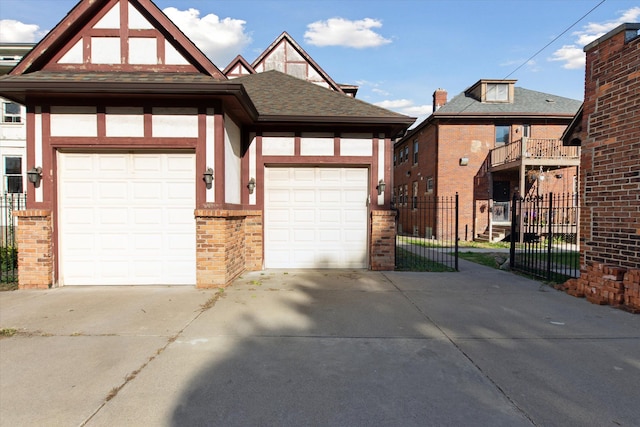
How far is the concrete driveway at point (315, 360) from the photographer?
261 cm

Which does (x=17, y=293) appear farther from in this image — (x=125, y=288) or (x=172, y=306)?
(x=172, y=306)

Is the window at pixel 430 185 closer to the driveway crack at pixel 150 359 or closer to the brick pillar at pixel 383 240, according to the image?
the brick pillar at pixel 383 240

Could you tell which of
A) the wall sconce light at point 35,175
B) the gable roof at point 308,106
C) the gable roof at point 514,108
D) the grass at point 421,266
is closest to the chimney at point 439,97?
the gable roof at point 514,108

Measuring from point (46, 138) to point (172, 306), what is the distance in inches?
169

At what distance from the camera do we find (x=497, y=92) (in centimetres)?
1991

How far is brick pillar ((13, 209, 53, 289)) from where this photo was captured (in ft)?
20.9

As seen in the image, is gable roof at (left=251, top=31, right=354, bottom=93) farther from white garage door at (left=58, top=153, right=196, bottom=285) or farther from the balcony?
white garage door at (left=58, top=153, right=196, bottom=285)

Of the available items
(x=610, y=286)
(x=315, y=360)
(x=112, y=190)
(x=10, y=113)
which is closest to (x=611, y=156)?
(x=610, y=286)

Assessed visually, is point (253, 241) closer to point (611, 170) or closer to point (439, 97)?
point (611, 170)

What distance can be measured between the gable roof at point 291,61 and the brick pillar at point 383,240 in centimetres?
952

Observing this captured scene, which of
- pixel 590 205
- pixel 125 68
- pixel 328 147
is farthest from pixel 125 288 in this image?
pixel 590 205

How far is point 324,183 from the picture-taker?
838 centimetres

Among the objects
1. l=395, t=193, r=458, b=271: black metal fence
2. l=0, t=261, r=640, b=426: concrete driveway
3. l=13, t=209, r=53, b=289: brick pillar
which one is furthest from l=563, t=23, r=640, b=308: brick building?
l=13, t=209, r=53, b=289: brick pillar

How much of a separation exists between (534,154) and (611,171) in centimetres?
1337
